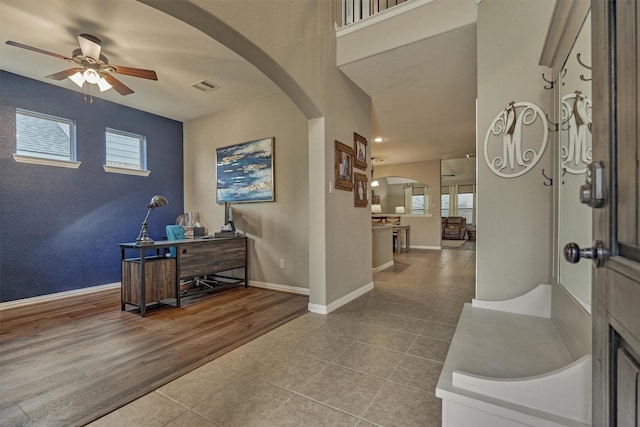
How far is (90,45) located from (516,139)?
3646 mm

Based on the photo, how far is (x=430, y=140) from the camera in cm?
625

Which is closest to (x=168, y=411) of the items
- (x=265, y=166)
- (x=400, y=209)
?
(x=265, y=166)

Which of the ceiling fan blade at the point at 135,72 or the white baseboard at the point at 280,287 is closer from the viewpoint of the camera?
the ceiling fan blade at the point at 135,72

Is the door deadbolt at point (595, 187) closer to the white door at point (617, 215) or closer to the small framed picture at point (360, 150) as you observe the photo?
the white door at point (617, 215)

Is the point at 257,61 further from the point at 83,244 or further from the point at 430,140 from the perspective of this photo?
the point at 430,140

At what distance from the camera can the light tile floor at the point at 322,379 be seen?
1445 mm

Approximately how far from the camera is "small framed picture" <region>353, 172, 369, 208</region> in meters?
3.62

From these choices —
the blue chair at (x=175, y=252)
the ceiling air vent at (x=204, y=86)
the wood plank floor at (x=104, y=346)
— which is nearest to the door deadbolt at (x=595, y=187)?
the wood plank floor at (x=104, y=346)

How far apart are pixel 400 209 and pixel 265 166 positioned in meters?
9.87

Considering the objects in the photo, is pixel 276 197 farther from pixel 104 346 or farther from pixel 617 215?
pixel 617 215

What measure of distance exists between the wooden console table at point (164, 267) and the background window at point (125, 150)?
1777 millimetres

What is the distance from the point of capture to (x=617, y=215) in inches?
21.9

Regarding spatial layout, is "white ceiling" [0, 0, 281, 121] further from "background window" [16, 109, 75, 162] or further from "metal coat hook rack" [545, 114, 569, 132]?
"metal coat hook rack" [545, 114, 569, 132]

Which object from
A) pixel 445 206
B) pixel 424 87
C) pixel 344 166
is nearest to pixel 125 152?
pixel 344 166
